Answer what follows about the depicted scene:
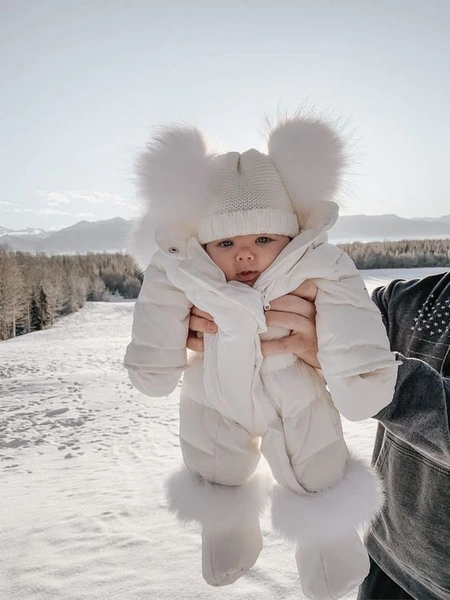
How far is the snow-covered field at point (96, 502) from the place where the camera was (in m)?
2.81

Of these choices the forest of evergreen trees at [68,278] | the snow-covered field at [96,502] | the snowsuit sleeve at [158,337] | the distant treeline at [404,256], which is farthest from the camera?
the distant treeline at [404,256]

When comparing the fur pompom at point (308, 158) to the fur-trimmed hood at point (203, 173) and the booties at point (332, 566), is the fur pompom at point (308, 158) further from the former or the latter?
the booties at point (332, 566)

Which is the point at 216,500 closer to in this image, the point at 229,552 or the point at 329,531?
the point at 229,552

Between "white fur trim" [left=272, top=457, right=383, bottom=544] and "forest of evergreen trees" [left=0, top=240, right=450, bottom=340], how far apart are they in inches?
647

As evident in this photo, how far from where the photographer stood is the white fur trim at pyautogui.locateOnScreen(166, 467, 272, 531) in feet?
3.74

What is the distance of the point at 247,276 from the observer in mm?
1245

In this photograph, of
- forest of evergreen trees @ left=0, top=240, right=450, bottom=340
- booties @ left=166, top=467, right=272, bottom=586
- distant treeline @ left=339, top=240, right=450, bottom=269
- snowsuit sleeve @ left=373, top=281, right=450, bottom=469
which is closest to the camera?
snowsuit sleeve @ left=373, top=281, right=450, bottom=469

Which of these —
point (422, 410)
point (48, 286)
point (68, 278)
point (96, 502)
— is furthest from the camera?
point (68, 278)

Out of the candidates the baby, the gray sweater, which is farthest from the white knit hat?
the gray sweater

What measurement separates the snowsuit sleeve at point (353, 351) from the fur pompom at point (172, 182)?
392 mm

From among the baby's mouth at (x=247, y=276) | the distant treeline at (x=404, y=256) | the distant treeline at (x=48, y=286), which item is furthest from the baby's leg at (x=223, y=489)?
the distant treeline at (x=404, y=256)

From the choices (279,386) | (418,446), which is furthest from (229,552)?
(418,446)

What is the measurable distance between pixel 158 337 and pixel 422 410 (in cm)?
67

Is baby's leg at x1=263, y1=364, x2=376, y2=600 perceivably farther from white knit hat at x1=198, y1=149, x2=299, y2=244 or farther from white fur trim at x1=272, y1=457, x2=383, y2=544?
white knit hat at x1=198, y1=149, x2=299, y2=244
